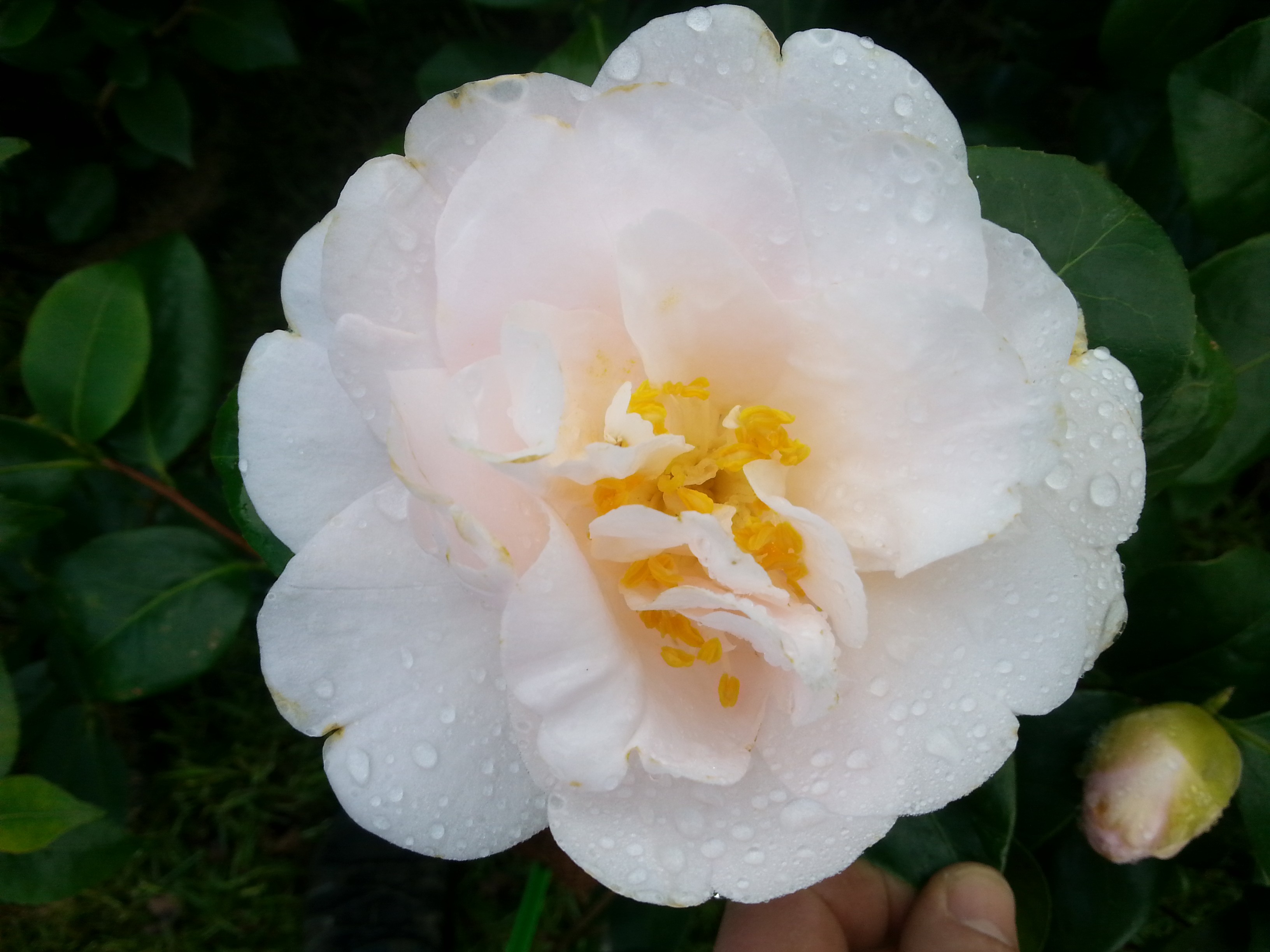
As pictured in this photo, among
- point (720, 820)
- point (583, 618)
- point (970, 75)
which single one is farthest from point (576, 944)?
point (970, 75)

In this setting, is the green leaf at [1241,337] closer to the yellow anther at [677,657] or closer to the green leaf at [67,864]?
the yellow anther at [677,657]

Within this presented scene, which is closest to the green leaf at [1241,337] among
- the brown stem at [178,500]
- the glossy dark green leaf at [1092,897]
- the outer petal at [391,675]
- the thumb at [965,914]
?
the glossy dark green leaf at [1092,897]

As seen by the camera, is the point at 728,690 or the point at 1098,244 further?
the point at 1098,244

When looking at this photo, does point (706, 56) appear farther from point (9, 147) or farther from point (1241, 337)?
point (1241, 337)

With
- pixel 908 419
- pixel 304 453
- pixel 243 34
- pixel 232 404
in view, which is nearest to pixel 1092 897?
pixel 908 419

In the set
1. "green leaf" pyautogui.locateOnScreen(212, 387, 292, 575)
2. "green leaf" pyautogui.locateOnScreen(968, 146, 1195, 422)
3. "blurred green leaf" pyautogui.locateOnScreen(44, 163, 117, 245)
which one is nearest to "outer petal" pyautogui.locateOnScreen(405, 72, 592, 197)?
"green leaf" pyautogui.locateOnScreen(212, 387, 292, 575)

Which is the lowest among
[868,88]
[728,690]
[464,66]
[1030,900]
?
[1030,900]

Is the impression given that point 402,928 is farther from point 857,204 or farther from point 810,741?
point 857,204
